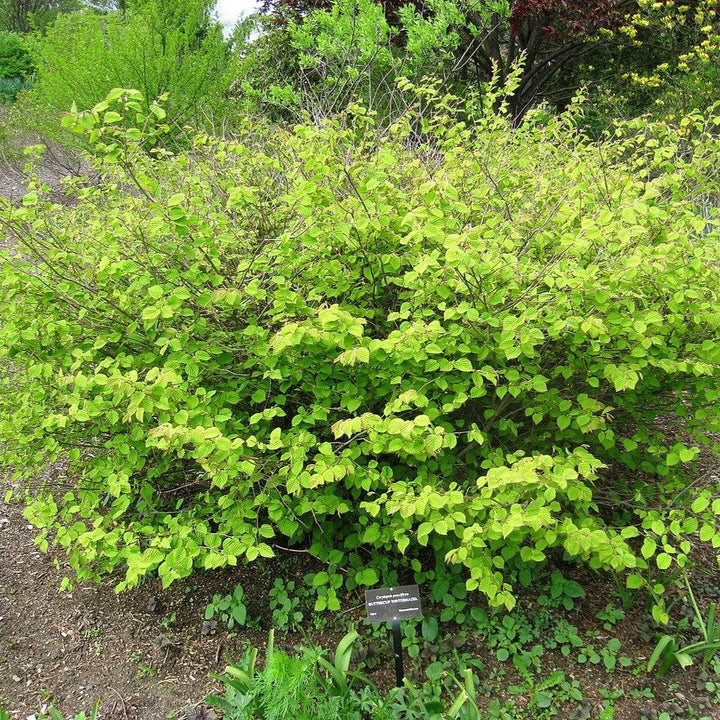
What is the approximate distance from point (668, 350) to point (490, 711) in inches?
57.4

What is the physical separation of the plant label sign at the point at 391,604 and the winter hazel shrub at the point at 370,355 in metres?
0.14

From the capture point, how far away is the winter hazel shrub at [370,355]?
195 cm

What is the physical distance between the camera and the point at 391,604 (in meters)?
2.14

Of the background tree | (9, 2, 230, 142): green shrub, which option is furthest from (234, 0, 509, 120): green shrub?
the background tree

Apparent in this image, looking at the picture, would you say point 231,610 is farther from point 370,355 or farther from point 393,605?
point 370,355

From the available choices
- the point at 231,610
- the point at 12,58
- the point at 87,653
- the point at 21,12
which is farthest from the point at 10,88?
the point at 231,610

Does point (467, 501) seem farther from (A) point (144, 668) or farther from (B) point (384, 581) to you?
(A) point (144, 668)

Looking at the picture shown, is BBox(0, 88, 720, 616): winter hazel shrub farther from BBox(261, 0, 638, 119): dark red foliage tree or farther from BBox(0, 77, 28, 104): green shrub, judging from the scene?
BBox(0, 77, 28, 104): green shrub

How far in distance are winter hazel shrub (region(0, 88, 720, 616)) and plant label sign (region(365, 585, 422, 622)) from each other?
0.47 ft

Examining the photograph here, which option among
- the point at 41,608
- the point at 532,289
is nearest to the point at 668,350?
the point at 532,289

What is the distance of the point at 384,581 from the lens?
266cm

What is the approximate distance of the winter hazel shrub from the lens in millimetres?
1952

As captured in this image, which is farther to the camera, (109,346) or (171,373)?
(109,346)

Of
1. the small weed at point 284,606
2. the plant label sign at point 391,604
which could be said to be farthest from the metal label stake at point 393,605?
the small weed at point 284,606
